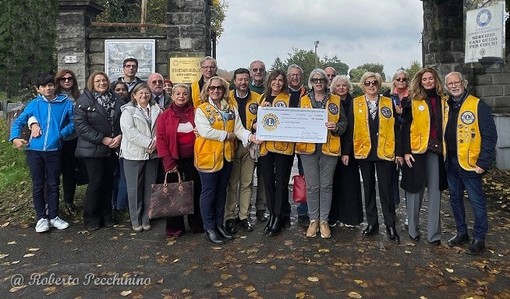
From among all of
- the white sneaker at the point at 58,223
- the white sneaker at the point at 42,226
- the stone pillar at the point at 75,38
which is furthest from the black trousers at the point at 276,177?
the stone pillar at the point at 75,38

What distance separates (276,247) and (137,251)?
1.48 m

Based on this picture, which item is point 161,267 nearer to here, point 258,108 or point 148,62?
point 258,108

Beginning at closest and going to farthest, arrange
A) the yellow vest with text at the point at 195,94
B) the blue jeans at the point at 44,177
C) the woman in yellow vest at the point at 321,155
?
the woman in yellow vest at the point at 321,155
the blue jeans at the point at 44,177
the yellow vest with text at the point at 195,94

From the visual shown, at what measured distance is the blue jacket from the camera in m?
5.49

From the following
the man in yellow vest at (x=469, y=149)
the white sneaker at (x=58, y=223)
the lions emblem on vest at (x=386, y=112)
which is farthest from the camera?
the white sneaker at (x=58, y=223)

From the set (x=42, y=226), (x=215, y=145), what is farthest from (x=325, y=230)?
(x=42, y=226)

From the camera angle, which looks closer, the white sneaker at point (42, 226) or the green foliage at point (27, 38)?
the white sneaker at point (42, 226)

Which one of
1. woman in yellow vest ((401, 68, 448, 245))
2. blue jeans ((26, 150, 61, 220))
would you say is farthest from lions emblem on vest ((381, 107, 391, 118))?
blue jeans ((26, 150, 61, 220))

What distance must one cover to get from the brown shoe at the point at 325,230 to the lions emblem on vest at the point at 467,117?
6.07 feet

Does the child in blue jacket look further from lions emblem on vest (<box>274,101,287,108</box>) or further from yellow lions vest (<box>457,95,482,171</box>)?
yellow lions vest (<box>457,95,482,171</box>)

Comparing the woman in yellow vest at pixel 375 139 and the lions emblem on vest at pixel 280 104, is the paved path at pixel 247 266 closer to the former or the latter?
the woman in yellow vest at pixel 375 139

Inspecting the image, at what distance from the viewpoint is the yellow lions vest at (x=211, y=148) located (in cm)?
504

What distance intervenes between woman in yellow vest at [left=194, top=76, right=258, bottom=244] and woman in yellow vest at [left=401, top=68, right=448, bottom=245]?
1705 mm

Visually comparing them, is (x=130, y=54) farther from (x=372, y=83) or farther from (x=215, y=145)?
(x=372, y=83)
